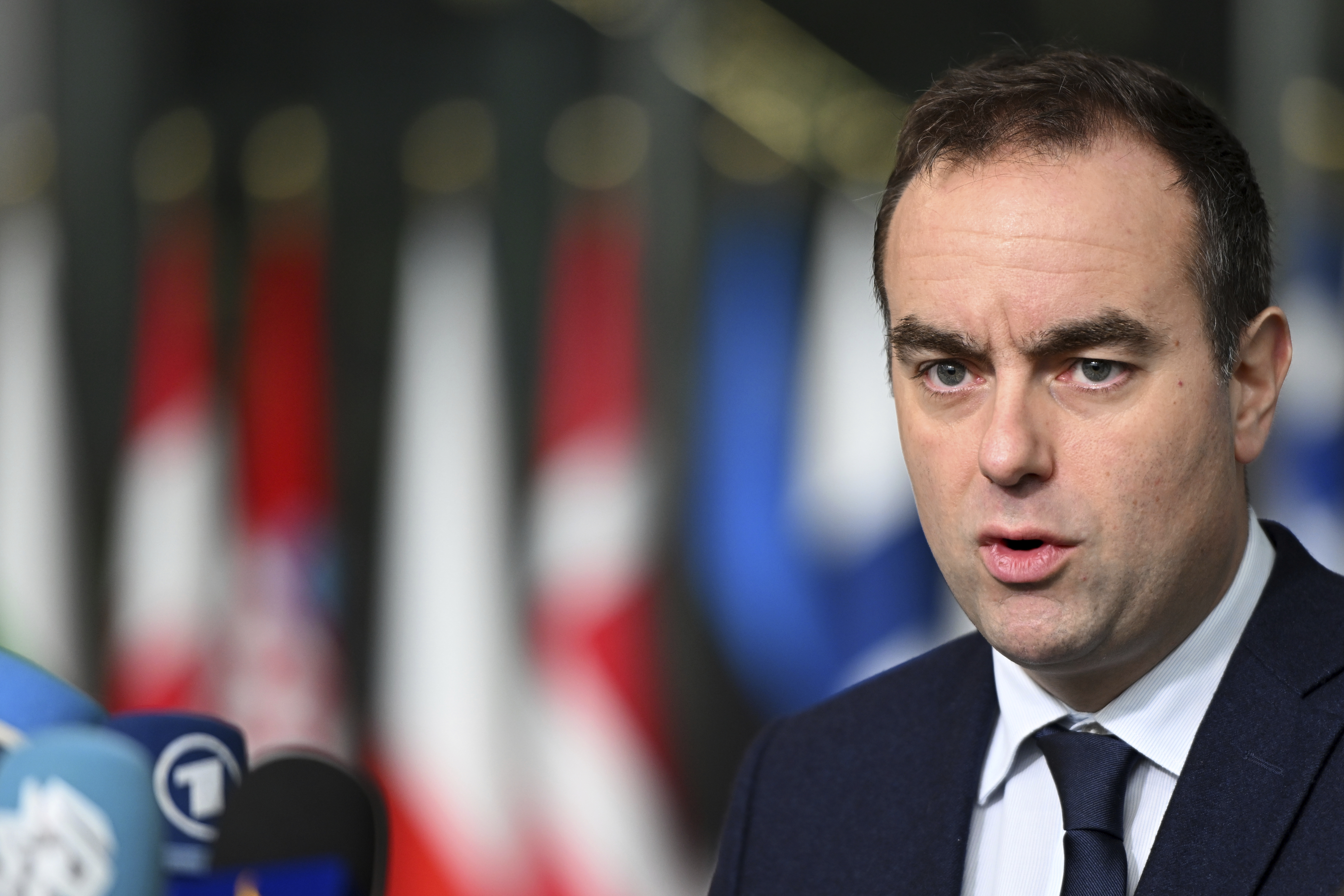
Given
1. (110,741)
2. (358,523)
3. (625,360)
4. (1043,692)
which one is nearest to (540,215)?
(625,360)

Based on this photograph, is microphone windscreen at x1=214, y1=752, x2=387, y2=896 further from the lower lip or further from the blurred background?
the blurred background

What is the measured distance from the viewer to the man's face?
3.55ft

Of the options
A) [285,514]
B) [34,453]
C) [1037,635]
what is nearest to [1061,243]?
[1037,635]

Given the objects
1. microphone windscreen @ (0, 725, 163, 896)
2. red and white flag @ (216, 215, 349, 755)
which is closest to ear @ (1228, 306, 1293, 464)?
microphone windscreen @ (0, 725, 163, 896)

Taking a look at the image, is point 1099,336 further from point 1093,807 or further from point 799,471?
point 799,471

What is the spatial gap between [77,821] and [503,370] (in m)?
2.68

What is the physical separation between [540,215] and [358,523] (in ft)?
2.96

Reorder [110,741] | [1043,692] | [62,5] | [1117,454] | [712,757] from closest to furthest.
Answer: [110,741]
[1117,454]
[1043,692]
[712,757]
[62,5]

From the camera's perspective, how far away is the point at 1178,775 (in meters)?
1.13

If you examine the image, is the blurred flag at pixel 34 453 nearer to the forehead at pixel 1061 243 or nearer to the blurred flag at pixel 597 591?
the blurred flag at pixel 597 591

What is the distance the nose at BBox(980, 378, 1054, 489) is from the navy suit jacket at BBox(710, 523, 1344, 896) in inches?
10.3

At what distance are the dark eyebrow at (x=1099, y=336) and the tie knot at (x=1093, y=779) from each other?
335 millimetres

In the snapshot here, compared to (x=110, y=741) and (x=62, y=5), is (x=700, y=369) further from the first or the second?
(x=110, y=741)

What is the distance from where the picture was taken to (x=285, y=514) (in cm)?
351
